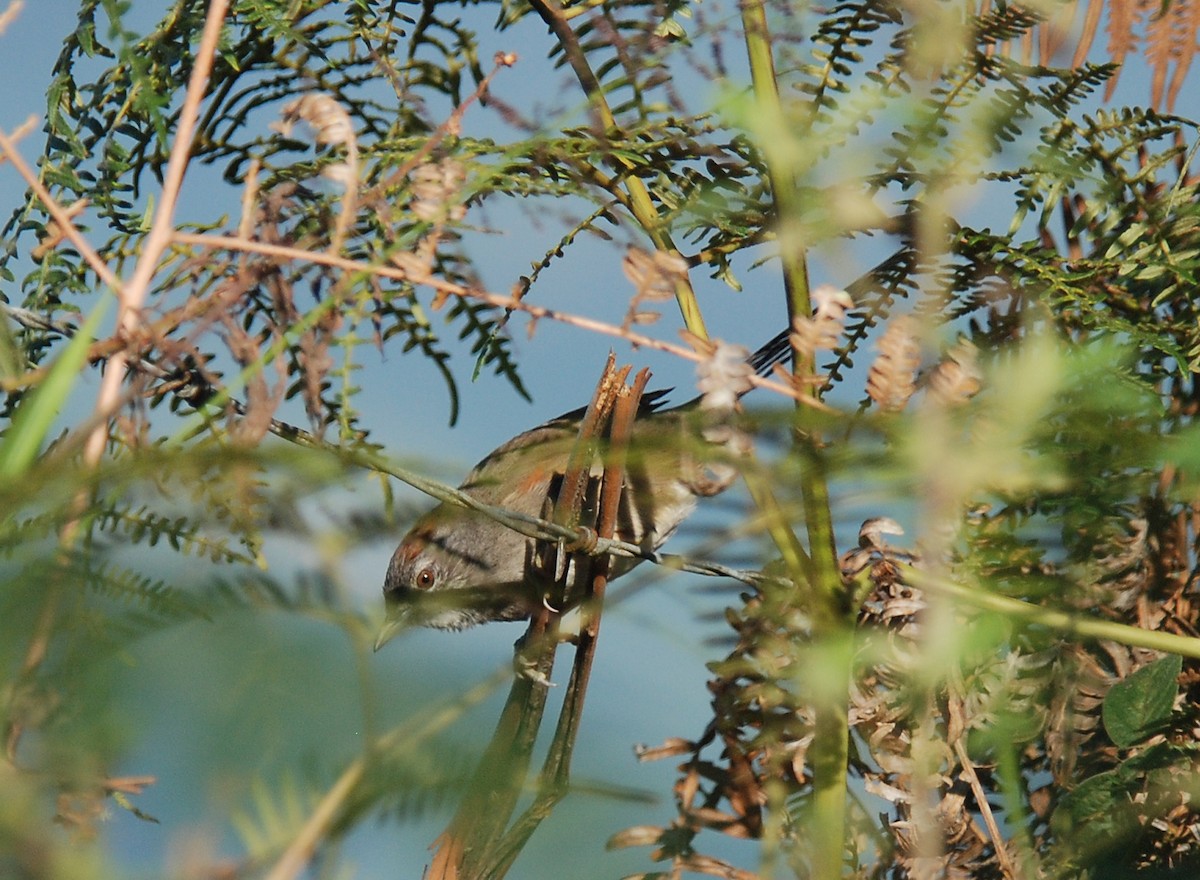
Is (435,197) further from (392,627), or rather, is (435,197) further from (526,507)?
(526,507)

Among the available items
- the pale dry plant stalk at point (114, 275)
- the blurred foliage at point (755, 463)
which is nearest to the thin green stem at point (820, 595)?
the blurred foliage at point (755, 463)

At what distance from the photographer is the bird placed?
750mm

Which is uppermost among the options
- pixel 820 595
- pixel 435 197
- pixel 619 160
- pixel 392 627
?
pixel 619 160

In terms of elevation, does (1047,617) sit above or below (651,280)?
below

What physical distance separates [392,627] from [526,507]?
0.89 metres

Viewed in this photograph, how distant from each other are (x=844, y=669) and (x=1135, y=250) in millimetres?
724

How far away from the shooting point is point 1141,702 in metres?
1.09

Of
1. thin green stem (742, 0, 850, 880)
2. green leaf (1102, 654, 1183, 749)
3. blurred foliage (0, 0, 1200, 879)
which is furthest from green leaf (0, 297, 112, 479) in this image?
green leaf (1102, 654, 1183, 749)

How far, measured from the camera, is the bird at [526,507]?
0.75 metres

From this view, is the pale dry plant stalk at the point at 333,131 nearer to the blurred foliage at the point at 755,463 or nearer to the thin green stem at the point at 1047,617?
the blurred foliage at the point at 755,463

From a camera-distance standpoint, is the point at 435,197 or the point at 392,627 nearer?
the point at 392,627

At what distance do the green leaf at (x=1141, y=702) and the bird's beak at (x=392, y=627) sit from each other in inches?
26.9

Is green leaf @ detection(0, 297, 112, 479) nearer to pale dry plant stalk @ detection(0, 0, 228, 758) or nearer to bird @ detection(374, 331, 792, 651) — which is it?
pale dry plant stalk @ detection(0, 0, 228, 758)

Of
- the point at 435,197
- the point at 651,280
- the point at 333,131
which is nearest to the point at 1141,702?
the point at 651,280
